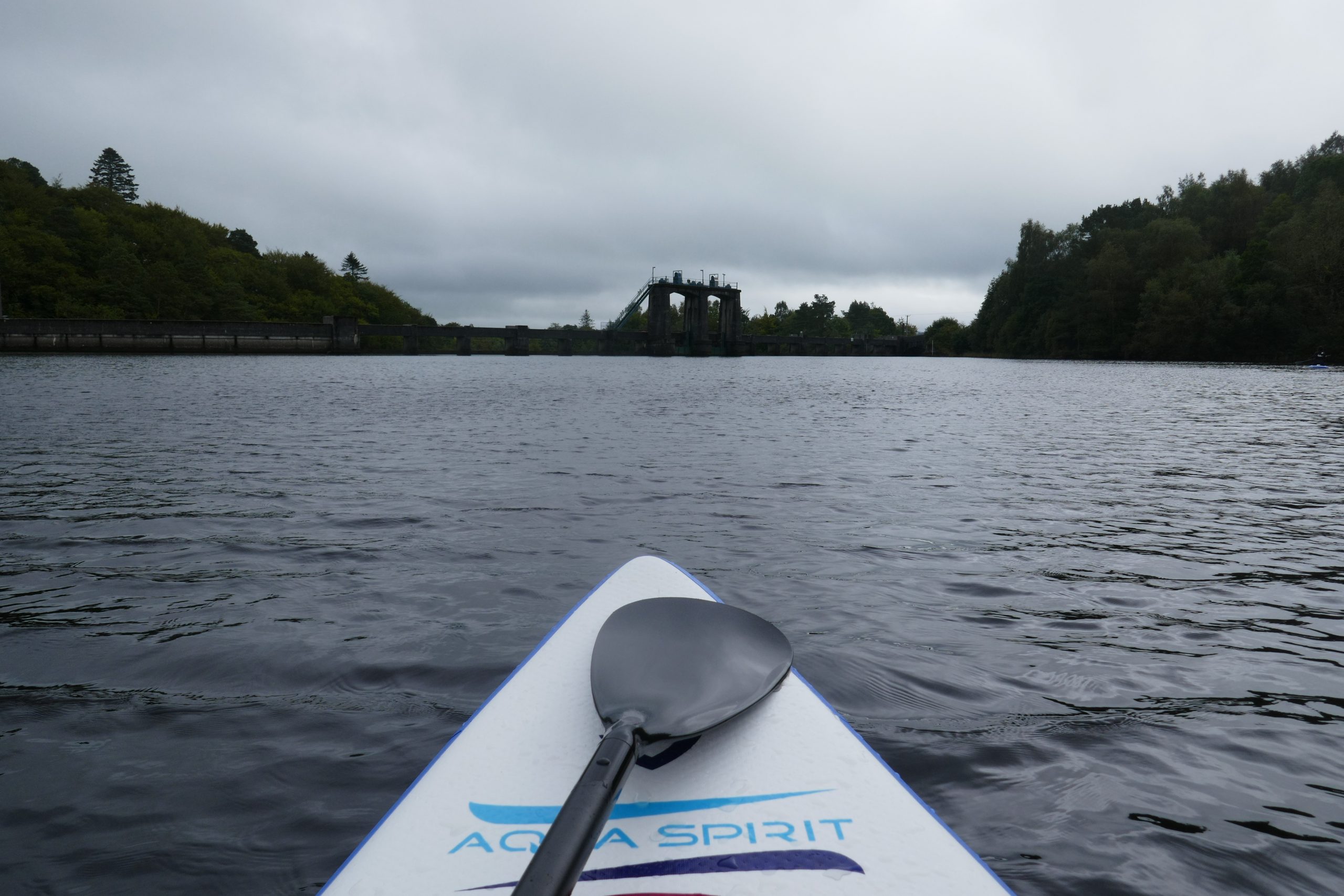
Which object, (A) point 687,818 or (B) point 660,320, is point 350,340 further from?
(A) point 687,818

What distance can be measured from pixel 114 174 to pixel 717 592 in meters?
154

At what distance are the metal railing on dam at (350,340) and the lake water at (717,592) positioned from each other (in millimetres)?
71121

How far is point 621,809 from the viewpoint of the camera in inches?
78.9

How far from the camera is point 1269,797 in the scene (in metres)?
2.93

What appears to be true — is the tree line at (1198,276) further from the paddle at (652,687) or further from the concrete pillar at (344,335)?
the concrete pillar at (344,335)

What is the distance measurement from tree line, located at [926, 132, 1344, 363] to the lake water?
7468 centimetres

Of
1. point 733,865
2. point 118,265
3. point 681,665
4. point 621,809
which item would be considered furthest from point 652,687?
point 118,265

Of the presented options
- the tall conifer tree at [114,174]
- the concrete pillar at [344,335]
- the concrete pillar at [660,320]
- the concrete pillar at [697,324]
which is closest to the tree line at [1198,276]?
the concrete pillar at [697,324]

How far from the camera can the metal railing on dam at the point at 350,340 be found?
67.2 meters

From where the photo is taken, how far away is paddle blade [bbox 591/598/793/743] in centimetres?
230

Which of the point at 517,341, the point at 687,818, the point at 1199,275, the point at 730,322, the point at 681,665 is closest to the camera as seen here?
the point at 687,818

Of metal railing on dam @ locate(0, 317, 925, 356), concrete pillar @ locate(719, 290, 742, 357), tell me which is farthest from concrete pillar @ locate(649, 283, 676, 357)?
concrete pillar @ locate(719, 290, 742, 357)

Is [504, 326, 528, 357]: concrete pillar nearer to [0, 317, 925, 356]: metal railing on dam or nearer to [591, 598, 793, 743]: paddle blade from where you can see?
[0, 317, 925, 356]: metal railing on dam

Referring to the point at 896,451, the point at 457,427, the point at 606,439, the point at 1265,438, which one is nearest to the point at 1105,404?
the point at 1265,438
